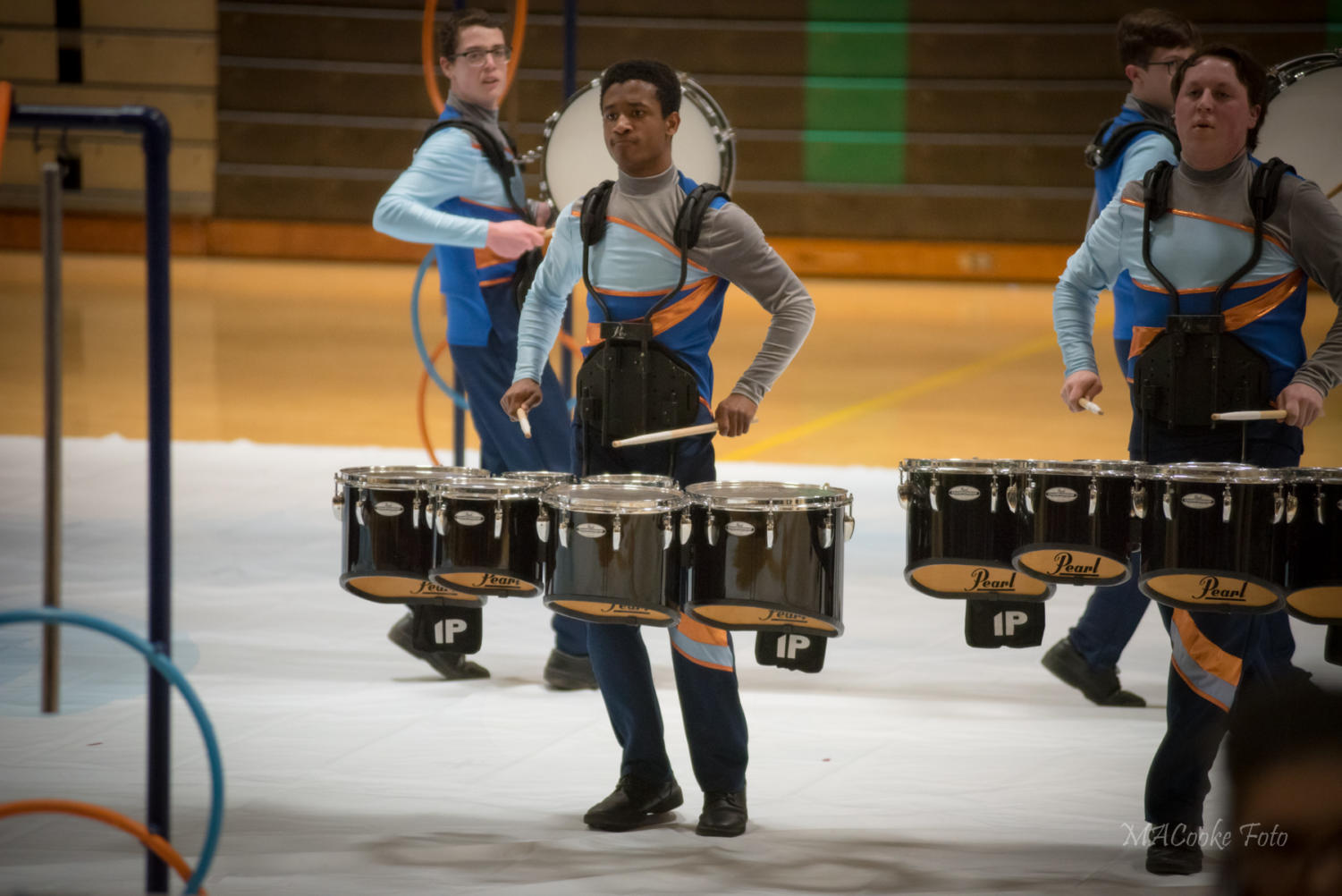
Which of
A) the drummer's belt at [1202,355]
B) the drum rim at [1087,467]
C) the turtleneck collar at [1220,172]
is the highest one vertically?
the turtleneck collar at [1220,172]

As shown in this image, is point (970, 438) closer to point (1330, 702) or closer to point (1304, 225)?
point (1304, 225)

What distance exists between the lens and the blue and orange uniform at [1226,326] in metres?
2.85

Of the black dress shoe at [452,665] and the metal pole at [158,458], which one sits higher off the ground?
the metal pole at [158,458]

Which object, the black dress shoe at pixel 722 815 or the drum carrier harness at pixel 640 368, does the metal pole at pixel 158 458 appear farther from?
the black dress shoe at pixel 722 815

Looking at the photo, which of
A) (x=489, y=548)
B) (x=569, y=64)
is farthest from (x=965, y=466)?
(x=569, y=64)

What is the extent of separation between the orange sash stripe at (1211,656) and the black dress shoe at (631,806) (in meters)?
1.00

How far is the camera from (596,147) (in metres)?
4.51

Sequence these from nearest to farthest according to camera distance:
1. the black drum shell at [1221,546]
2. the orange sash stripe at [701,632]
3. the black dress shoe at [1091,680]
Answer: the black drum shell at [1221,546], the orange sash stripe at [701,632], the black dress shoe at [1091,680]

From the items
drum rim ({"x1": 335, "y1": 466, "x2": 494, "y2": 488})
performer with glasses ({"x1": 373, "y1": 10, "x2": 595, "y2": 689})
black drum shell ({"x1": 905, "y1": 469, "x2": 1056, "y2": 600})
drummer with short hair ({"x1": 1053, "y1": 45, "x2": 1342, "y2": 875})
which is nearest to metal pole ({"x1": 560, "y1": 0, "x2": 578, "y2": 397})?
performer with glasses ({"x1": 373, "y1": 10, "x2": 595, "y2": 689})

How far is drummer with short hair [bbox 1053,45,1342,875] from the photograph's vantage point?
112 inches

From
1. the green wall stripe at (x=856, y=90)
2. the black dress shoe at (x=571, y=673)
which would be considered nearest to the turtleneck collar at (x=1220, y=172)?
the black dress shoe at (x=571, y=673)

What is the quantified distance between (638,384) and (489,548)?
0.43m

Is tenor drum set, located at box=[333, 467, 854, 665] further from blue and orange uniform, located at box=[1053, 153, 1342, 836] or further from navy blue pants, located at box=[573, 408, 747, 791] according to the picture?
blue and orange uniform, located at box=[1053, 153, 1342, 836]

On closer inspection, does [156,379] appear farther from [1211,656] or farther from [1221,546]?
[1211,656]
